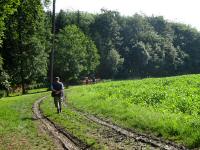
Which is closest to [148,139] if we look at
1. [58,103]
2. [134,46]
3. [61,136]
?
[61,136]

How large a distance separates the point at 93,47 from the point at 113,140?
8371 cm

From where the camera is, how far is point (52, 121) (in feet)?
76.2

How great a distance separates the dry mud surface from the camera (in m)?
15.7

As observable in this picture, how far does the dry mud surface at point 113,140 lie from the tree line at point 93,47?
48.3ft

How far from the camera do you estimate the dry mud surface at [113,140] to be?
1568cm

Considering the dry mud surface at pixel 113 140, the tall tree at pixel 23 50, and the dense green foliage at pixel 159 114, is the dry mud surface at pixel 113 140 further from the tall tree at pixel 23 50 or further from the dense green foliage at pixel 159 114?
the tall tree at pixel 23 50

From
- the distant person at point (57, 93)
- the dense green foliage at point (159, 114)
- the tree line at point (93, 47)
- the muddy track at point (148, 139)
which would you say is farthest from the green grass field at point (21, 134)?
the tree line at point (93, 47)

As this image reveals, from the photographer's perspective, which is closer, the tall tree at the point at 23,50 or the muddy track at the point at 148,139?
the muddy track at the point at 148,139

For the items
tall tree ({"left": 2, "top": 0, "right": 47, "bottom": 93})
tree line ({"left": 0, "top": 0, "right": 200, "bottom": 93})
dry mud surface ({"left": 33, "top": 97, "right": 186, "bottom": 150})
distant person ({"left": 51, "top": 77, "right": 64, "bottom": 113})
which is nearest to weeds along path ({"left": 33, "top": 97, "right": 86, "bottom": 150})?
dry mud surface ({"left": 33, "top": 97, "right": 186, "bottom": 150})

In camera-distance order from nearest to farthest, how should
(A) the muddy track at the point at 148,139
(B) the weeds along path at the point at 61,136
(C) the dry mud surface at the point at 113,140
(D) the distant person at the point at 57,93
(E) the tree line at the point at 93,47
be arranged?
(A) the muddy track at the point at 148,139
(C) the dry mud surface at the point at 113,140
(B) the weeds along path at the point at 61,136
(D) the distant person at the point at 57,93
(E) the tree line at the point at 93,47

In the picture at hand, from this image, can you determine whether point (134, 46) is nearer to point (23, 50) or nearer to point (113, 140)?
point (23, 50)

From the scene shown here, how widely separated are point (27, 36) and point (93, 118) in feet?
128

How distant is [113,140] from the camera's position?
56.0 feet

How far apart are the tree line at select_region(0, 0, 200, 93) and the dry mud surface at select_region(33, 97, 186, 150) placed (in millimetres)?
14713
